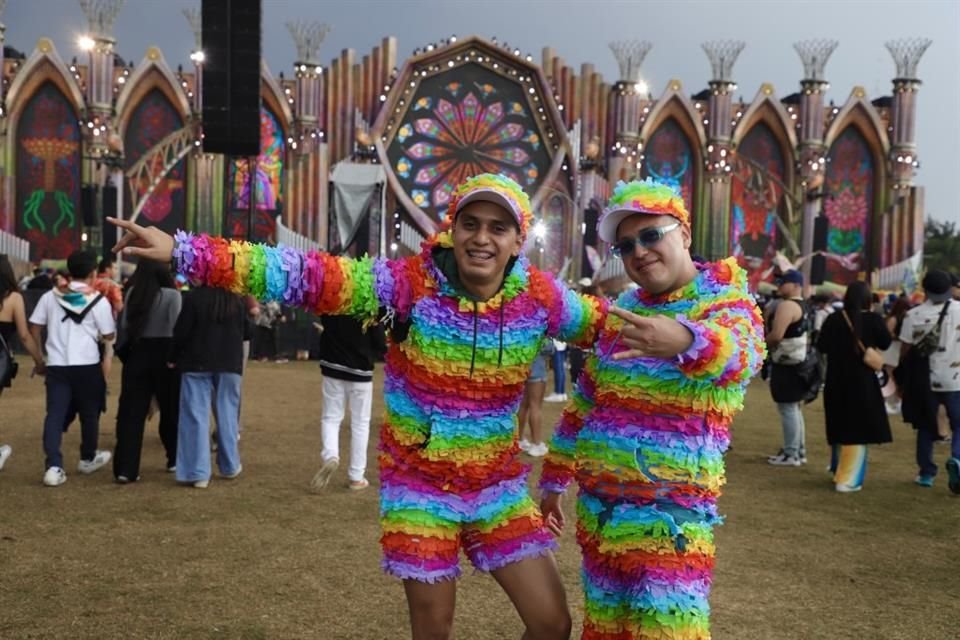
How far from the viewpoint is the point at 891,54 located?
2881cm

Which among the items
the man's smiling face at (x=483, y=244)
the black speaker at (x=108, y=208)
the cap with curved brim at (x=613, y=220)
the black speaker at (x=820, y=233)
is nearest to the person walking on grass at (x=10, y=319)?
the man's smiling face at (x=483, y=244)

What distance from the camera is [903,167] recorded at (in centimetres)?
2889

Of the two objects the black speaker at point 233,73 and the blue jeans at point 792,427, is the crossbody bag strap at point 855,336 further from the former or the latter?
the black speaker at point 233,73

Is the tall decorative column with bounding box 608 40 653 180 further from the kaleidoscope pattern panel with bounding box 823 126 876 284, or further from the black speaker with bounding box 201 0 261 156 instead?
the black speaker with bounding box 201 0 261 156

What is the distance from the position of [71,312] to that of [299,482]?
210 cm

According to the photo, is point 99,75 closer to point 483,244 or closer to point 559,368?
point 559,368

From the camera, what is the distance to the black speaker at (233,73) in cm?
980

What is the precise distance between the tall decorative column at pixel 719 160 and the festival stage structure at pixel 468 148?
58mm

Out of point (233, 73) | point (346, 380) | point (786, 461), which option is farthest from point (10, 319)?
point (786, 461)

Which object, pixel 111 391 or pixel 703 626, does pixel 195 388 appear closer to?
pixel 703 626

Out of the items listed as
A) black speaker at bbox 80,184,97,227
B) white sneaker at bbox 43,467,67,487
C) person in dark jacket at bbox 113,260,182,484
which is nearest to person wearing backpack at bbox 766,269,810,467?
person in dark jacket at bbox 113,260,182,484

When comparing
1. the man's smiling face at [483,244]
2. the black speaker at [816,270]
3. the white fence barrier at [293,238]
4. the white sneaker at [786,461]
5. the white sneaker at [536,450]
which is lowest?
the white sneaker at [786,461]

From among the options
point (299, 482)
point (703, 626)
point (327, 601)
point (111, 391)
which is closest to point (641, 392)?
point (703, 626)

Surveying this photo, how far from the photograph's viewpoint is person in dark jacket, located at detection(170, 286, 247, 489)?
6504 mm
